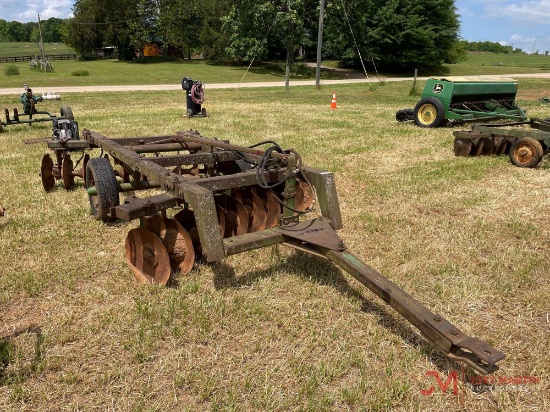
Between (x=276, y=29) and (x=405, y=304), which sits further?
(x=276, y=29)

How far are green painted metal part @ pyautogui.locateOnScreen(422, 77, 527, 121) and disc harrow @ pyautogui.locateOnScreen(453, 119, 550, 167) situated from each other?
2300 millimetres

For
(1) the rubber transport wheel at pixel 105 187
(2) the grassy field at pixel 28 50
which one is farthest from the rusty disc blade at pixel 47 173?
(2) the grassy field at pixel 28 50

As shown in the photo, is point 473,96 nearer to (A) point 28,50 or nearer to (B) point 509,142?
(B) point 509,142

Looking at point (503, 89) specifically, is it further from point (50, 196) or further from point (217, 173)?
point (50, 196)

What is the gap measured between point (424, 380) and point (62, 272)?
2.80m

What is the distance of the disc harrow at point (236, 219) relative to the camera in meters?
2.43

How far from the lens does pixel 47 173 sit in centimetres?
566

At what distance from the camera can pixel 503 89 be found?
11180 mm

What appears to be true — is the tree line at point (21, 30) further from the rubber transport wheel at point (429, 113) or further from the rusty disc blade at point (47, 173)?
the rusty disc blade at point (47, 173)

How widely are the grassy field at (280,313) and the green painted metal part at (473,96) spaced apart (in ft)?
16.0

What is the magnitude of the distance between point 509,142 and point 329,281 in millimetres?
5541

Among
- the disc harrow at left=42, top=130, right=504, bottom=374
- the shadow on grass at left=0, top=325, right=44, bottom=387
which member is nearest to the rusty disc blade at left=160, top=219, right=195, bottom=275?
the disc harrow at left=42, top=130, right=504, bottom=374

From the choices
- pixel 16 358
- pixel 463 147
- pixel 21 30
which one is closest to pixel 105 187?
pixel 16 358

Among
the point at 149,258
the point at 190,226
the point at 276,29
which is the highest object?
the point at 276,29
